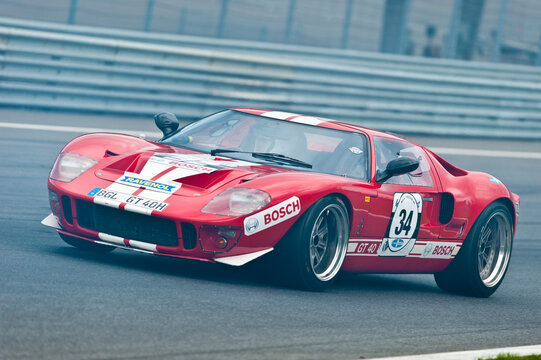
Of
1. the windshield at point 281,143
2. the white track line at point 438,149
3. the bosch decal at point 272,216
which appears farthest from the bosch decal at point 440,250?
the white track line at point 438,149

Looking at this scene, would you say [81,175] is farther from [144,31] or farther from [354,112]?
[354,112]

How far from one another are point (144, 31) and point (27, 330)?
38.8 feet

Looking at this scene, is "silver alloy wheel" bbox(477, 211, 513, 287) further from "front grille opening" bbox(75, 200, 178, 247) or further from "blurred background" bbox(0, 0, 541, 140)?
"blurred background" bbox(0, 0, 541, 140)

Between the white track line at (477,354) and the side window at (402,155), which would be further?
the side window at (402,155)

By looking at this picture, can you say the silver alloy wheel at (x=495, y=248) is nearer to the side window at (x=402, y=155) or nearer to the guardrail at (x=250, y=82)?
the side window at (x=402, y=155)

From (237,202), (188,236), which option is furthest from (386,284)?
(188,236)

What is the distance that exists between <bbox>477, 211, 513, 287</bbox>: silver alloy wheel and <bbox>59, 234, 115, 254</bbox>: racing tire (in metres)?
2.96

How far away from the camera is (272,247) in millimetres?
5988

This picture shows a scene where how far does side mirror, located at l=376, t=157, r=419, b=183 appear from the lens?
22.1 feet

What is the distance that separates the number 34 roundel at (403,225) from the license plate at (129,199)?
1790mm

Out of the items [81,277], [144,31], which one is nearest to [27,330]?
[81,277]

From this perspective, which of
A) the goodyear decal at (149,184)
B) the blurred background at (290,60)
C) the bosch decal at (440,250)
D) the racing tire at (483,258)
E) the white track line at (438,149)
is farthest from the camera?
the blurred background at (290,60)

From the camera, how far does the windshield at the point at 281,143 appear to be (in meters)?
6.78

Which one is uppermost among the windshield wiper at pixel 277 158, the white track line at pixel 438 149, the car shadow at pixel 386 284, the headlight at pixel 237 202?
the windshield wiper at pixel 277 158
